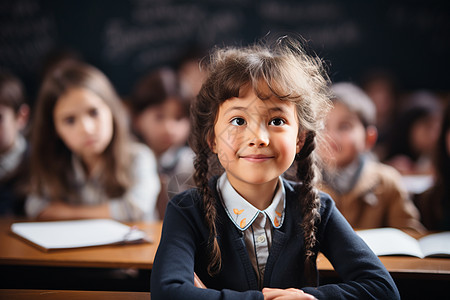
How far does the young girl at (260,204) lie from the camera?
894mm

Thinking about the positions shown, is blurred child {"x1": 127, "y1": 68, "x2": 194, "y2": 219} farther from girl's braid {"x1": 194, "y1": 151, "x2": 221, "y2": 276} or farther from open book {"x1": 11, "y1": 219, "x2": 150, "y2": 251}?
girl's braid {"x1": 194, "y1": 151, "x2": 221, "y2": 276}

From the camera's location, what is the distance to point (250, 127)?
35.6 inches

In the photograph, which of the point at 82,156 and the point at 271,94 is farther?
the point at 82,156

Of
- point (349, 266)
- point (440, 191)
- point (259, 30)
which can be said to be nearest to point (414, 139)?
point (440, 191)

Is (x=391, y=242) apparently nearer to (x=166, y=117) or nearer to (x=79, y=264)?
(x=79, y=264)

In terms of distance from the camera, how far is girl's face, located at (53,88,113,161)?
1820 mm

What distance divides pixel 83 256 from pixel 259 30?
3569 millimetres

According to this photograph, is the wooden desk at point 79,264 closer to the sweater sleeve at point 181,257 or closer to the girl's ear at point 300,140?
the sweater sleeve at point 181,257

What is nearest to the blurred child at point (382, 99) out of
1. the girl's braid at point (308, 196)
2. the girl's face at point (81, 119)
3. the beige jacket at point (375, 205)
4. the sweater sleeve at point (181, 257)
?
the beige jacket at point (375, 205)

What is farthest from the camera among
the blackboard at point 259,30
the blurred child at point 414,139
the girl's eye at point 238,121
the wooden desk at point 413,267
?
the blackboard at point 259,30

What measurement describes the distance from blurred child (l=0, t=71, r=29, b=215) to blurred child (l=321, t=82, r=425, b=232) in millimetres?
1514

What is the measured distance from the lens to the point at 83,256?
117 centimetres

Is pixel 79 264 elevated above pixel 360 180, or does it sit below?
below

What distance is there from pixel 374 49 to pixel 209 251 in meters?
3.89
